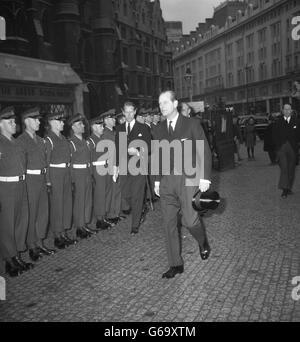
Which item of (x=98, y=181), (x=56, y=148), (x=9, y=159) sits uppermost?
(x=56, y=148)

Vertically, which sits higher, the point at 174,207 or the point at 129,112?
the point at 129,112

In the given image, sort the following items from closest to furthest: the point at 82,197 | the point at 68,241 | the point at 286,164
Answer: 1. the point at 68,241
2. the point at 82,197
3. the point at 286,164

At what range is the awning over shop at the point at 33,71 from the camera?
56.9 ft

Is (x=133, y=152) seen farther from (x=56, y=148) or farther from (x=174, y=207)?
(x=174, y=207)

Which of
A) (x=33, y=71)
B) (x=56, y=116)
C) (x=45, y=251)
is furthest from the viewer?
(x=33, y=71)

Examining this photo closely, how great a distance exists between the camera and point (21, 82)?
17.9 meters

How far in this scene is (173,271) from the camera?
17.5 ft

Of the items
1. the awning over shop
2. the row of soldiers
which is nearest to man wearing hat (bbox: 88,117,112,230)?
the row of soldiers

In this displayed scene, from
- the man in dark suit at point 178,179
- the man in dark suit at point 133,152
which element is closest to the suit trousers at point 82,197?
the man in dark suit at point 133,152

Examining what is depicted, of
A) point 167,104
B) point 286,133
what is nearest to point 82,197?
point 167,104

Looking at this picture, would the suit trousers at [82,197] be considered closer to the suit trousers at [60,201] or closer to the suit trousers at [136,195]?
the suit trousers at [60,201]

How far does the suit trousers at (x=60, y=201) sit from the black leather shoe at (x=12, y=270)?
4.45 feet

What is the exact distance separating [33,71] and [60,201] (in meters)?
13.5

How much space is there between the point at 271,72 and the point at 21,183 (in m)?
65.0
